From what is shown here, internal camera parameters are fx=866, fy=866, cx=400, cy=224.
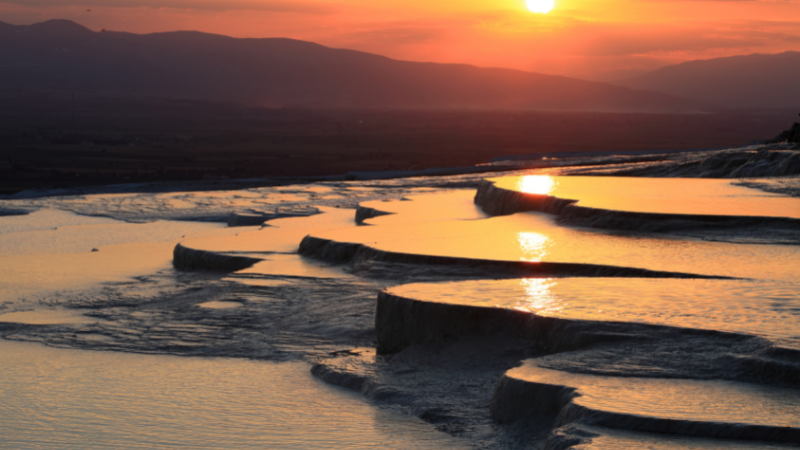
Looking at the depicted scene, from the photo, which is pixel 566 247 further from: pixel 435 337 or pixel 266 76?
pixel 266 76

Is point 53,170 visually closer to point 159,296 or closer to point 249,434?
point 159,296

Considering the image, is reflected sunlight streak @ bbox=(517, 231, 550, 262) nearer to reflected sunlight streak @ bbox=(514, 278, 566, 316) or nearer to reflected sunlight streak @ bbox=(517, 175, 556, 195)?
reflected sunlight streak @ bbox=(514, 278, 566, 316)

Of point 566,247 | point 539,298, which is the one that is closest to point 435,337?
point 539,298

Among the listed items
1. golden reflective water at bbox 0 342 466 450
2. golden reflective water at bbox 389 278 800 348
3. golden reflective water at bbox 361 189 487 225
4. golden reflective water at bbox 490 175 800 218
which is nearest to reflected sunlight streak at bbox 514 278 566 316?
golden reflective water at bbox 389 278 800 348

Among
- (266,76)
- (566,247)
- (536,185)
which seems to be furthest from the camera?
(266,76)

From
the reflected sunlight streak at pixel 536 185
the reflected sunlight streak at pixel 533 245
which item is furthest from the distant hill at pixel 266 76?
the reflected sunlight streak at pixel 533 245

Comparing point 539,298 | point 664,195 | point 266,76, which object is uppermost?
point 266,76

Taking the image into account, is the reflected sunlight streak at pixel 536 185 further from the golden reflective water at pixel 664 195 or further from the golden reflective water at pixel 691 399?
the golden reflective water at pixel 691 399
